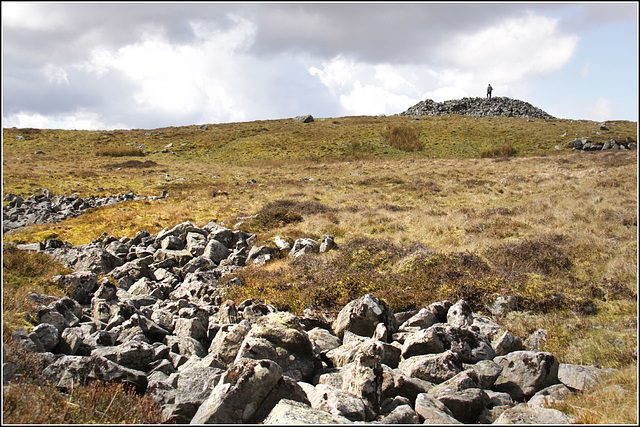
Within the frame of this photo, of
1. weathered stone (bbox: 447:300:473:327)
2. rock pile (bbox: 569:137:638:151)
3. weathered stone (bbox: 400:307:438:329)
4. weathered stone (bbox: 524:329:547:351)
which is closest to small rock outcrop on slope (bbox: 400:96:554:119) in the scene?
rock pile (bbox: 569:137:638:151)

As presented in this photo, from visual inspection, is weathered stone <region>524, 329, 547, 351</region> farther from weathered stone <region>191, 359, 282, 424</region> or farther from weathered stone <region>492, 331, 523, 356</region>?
weathered stone <region>191, 359, 282, 424</region>

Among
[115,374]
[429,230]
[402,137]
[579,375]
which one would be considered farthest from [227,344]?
[402,137]

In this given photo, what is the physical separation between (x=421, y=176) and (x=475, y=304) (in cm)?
3067

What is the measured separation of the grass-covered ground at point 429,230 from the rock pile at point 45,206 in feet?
7.69

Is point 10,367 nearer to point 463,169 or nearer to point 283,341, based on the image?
point 283,341

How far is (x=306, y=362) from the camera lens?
750cm

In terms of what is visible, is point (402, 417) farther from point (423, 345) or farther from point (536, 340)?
point (536, 340)

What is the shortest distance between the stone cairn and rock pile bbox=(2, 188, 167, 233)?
18486mm

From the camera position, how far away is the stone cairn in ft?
19.4

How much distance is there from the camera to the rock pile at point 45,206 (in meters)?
26.5

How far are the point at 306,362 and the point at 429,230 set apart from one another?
40.2ft

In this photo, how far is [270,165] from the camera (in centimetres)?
5872

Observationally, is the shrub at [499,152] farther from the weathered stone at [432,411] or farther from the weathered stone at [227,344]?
the weathered stone at [432,411]

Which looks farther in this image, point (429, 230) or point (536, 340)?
point (429, 230)
